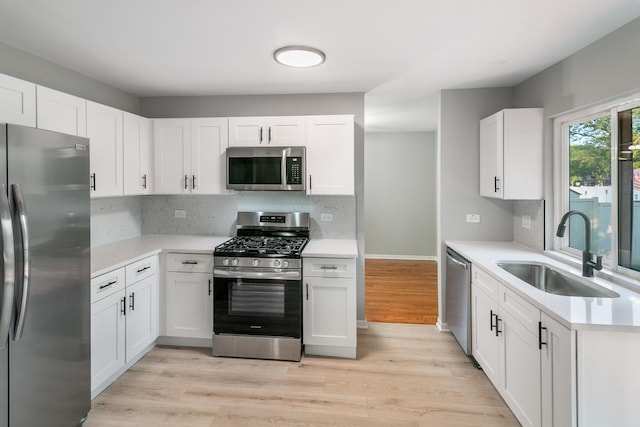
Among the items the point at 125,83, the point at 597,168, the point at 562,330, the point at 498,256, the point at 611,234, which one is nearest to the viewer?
the point at 562,330

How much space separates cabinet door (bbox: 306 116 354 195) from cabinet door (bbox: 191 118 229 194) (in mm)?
866

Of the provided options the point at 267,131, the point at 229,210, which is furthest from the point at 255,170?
the point at 229,210

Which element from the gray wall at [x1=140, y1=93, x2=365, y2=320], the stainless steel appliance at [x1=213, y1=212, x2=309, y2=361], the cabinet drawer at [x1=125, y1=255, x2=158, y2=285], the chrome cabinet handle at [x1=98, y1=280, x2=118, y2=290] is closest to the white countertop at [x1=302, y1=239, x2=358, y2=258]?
the stainless steel appliance at [x1=213, y1=212, x2=309, y2=361]

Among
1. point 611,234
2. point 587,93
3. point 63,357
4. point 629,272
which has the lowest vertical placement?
point 63,357

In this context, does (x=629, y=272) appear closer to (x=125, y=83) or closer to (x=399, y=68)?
(x=399, y=68)

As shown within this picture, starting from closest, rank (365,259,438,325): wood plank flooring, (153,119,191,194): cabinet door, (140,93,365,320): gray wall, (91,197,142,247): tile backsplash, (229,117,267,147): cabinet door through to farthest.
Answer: (91,197,142,247): tile backsplash < (229,117,267,147): cabinet door < (153,119,191,194): cabinet door < (140,93,365,320): gray wall < (365,259,438,325): wood plank flooring

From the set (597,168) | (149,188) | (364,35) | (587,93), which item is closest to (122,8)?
(364,35)

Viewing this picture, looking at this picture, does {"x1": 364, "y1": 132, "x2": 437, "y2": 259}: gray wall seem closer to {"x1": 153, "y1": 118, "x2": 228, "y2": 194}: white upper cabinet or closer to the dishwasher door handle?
the dishwasher door handle

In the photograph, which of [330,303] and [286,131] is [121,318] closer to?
[330,303]

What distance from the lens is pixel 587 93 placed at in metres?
2.36

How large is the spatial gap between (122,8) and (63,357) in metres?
1.98

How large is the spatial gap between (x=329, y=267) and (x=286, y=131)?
1363 millimetres

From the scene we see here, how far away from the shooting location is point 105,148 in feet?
9.16

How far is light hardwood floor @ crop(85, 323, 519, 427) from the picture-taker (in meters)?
2.17
